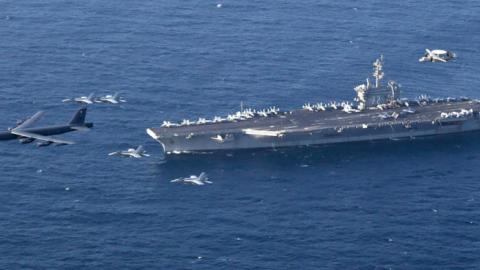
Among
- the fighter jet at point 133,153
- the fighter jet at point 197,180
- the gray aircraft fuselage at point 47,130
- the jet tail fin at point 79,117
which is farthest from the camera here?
the fighter jet at point 133,153

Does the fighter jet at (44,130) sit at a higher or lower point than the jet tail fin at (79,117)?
lower

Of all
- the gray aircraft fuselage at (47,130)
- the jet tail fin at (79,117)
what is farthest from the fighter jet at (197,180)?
the jet tail fin at (79,117)

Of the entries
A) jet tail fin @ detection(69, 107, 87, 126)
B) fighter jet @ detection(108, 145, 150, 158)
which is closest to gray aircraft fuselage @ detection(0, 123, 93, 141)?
Result: jet tail fin @ detection(69, 107, 87, 126)

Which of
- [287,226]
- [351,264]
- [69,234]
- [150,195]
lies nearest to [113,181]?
[150,195]

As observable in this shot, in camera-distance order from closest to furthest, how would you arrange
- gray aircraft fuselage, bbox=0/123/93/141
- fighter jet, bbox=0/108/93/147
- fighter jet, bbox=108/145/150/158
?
1. fighter jet, bbox=0/108/93/147
2. gray aircraft fuselage, bbox=0/123/93/141
3. fighter jet, bbox=108/145/150/158

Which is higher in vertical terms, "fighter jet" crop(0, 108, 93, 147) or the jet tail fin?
the jet tail fin

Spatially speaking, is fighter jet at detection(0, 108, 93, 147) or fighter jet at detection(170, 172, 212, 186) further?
fighter jet at detection(170, 172, 212, 186)

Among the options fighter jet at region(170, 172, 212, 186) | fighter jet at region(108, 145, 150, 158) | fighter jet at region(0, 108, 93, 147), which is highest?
fighter jet at region(0, 108, 93, 147)

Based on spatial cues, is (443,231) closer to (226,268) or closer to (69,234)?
(226,268)

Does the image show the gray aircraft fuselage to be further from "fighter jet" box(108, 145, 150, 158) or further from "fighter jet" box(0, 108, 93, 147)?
"fighter jet" box(108, 145, 150, 158)

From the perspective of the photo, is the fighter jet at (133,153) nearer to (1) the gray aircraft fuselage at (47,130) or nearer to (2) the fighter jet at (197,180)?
(2) the fighter jet at (197,180)

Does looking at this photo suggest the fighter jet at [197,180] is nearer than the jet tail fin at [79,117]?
No
